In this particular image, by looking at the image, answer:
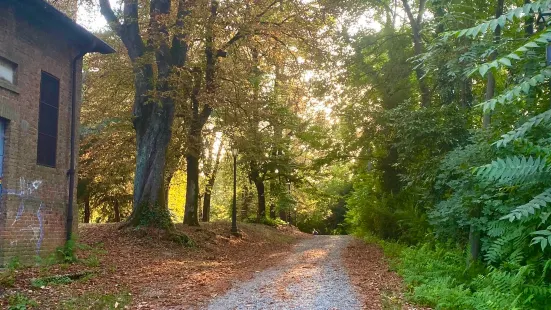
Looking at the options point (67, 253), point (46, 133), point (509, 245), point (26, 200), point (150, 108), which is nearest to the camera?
point (509, 245)

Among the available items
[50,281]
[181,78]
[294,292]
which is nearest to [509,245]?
[294,292]

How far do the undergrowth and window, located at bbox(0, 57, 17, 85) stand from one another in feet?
30.7

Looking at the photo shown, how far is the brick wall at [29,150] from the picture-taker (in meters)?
10.1

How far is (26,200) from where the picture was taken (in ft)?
35.3

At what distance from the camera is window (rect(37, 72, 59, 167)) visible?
38.2 ft

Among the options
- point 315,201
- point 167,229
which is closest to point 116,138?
point 167,229

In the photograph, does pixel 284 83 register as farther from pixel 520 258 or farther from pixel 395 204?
pixel 520 258

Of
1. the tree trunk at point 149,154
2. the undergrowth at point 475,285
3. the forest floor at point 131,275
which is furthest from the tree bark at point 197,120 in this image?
the undergrowth at point 475,285

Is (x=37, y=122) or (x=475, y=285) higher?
(x=37, y=122)

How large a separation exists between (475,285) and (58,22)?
11007 millimetres

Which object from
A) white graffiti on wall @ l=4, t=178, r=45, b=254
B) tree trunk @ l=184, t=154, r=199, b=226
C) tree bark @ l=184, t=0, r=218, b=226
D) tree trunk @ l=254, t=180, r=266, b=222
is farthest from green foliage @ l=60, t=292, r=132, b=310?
tree trunk @ l=254, t=180, r=266, b=222

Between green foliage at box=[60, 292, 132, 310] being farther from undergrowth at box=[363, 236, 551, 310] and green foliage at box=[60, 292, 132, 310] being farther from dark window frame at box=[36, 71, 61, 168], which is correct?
undergrowth at box=[363, 236, 551, 310]

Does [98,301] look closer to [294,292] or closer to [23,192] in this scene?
[294,292]

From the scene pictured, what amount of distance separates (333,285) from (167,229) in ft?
28.2
